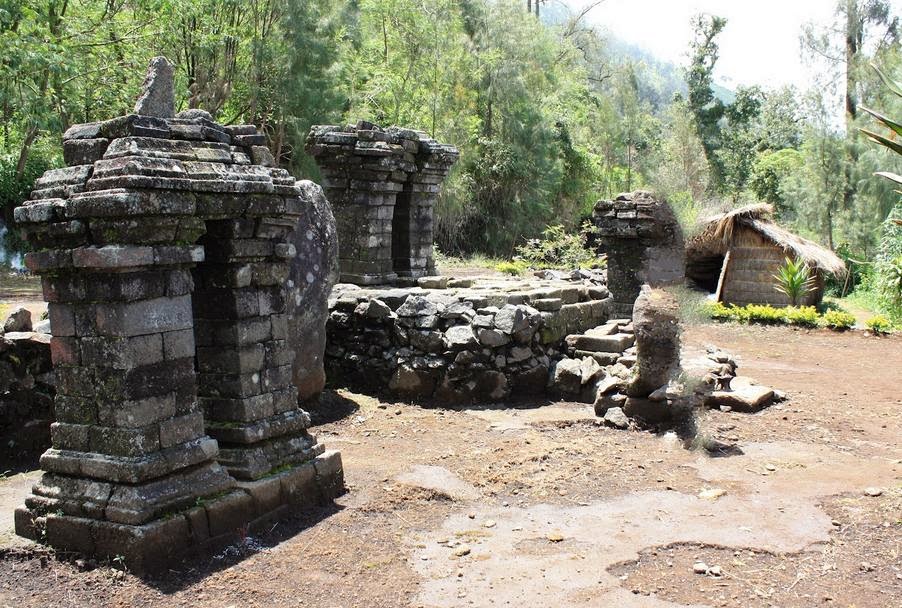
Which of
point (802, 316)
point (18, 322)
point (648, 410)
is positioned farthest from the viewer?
point (802, 316)

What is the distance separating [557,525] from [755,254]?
14866 mm

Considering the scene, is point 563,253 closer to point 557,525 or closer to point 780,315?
point 780,315

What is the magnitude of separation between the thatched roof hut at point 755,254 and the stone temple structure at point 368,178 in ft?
27.9

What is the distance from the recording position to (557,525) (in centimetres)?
553

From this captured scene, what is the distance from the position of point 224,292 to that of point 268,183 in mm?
802

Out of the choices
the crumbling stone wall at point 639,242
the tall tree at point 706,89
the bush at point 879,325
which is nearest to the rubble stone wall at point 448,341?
the crumbling stone wall at point 639,242

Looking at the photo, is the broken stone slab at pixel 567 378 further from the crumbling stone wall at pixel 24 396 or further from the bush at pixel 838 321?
the bush at pixel 838 321

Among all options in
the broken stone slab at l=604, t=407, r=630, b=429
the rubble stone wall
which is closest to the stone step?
the rubble stone wall

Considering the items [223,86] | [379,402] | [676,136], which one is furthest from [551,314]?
[676,136]

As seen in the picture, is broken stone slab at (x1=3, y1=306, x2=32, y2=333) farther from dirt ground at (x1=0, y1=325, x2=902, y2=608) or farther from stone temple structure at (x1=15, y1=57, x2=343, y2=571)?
stone temple structure at (x1=15, y1=57, x2=343, y2=571)

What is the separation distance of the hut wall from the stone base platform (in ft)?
49.7

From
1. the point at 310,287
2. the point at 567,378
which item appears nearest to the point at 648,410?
the point at 567,378

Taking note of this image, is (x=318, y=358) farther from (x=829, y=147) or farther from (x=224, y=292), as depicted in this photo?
(x=829, y=147)

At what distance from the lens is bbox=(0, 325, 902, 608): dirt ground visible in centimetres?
440
